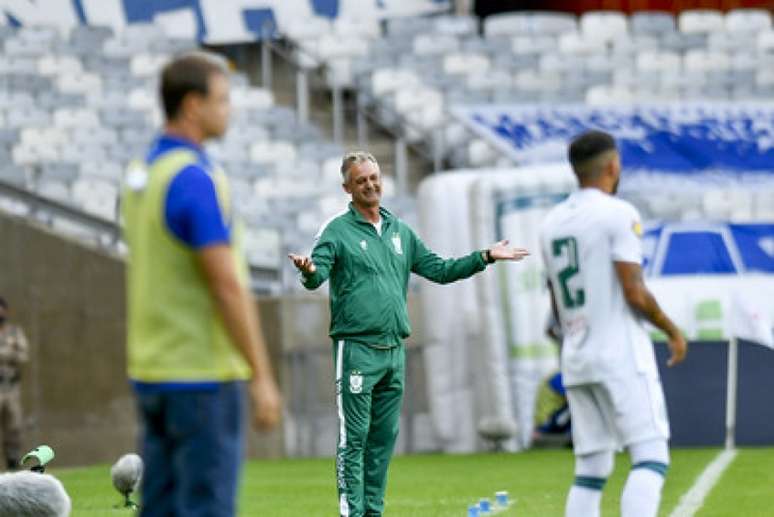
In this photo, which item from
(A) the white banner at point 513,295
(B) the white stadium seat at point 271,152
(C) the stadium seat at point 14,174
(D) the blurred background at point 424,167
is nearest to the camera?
(A) the white banner at point 513,295

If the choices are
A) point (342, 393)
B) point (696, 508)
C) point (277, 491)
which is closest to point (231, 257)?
point (342, 393)

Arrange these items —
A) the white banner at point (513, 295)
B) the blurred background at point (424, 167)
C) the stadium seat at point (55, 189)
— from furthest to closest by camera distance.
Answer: the stadium seat at point (55, 189), the blurred background at point (424, 167), the white banner at point (513, 295)

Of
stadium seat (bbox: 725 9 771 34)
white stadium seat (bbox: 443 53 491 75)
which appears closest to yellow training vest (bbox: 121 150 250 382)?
white stadium seat (bbox: 443 53 491 75)

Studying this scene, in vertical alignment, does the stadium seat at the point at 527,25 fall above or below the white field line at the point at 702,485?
above

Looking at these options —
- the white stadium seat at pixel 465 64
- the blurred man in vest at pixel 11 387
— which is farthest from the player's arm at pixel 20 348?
the white stadium seat at pixel 465 64

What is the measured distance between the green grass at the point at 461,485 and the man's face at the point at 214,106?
6915 millimetres

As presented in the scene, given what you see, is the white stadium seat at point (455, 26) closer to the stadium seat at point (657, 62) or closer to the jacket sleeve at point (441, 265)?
the stadium seat at point (657, 62)

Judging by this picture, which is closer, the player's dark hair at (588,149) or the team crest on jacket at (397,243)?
the player's dark hair at (588,149)

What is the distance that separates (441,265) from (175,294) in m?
4.43

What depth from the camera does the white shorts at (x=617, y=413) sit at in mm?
8656

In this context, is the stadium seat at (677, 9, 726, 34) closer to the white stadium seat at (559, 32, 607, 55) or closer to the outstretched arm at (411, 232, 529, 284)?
the white stadium seat at (559, 32, 607, 55)

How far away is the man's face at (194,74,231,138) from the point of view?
671cm

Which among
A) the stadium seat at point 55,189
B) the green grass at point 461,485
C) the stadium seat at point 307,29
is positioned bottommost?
the green grass at point 461,485

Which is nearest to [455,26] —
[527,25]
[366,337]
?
[527,25]
